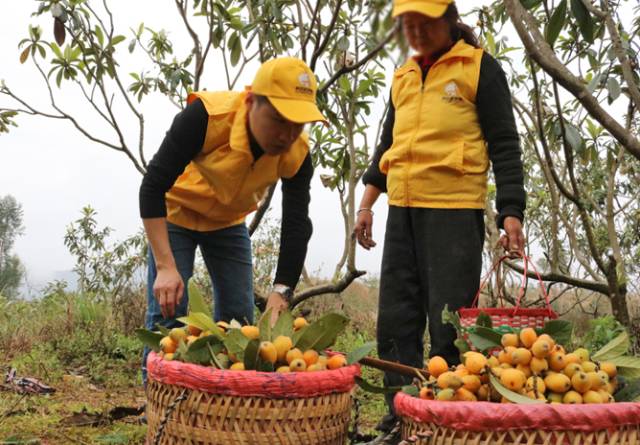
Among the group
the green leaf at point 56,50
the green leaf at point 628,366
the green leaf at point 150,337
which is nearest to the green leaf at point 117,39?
the green leaf at point 56,50

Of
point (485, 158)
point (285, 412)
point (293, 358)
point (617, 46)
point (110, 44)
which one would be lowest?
point (285, 412)

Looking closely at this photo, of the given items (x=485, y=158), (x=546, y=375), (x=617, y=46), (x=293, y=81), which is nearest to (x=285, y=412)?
(x=546, y=375)

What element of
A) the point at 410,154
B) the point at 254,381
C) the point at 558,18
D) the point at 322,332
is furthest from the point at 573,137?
the point at 254,381

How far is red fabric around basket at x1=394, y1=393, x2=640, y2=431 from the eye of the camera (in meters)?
1.21

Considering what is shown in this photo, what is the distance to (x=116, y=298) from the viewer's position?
524cm

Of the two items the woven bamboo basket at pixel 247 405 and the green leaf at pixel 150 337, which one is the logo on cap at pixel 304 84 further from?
the green leaf at pixel 150 337

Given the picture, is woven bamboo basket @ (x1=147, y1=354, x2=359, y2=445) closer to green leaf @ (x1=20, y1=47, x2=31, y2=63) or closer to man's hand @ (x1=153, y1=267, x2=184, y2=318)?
man's hand @ (x1=153, y1=267, x2=184, y2=318)

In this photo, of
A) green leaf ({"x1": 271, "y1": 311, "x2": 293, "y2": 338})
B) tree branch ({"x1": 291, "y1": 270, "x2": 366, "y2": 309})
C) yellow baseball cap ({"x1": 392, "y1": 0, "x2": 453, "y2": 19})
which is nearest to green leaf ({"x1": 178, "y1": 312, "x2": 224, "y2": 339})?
green leaf ({"x1": 271, "y1": 311, "x2": 293, "y2": 338})

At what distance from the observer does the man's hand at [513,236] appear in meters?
2.01

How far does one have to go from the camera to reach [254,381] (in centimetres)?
144

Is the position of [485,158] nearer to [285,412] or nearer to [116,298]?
[285,412]

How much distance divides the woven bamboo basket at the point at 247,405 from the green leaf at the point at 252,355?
0.16ft

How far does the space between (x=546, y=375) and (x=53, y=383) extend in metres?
2.91

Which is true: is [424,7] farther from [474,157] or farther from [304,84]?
[474,157]
